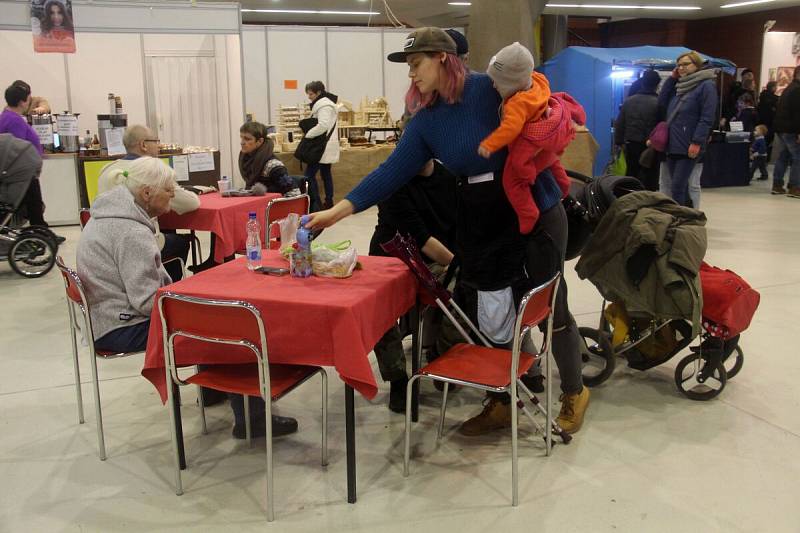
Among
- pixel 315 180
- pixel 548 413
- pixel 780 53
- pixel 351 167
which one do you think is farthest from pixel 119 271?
pixel 780 53

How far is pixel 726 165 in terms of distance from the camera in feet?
34.5

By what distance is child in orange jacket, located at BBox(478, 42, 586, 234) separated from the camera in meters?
2.48

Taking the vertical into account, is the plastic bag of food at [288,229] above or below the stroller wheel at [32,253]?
above

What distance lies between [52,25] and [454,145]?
6100 millimetres

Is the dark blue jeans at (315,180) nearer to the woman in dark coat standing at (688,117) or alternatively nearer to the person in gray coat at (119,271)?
the woman in dark coat standing at (688,117)

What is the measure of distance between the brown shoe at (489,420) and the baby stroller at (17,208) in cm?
388

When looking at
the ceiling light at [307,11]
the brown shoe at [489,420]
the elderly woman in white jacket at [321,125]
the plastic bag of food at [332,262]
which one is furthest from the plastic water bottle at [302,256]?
the ceiling light at [307,11]

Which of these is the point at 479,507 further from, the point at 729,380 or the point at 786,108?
the point at 786,108

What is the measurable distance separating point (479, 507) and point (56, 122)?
6.57 m

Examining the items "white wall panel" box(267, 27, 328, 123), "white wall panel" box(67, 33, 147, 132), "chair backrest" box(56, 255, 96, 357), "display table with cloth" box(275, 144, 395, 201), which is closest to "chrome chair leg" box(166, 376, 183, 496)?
"chair backrest" box(56, 255, 96, 357)

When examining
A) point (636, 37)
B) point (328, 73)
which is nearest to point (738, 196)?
point (328, 73)

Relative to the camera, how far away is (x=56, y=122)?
745cm

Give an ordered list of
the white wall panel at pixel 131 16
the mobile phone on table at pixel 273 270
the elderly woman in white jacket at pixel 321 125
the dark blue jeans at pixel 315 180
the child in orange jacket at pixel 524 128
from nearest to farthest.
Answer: the child in orange jacket at pixel 524 128 < the mobile phone on table at pixel 273 270 < the white wall panel at pixel 131 16 < the elderly woman in white jacket at pixel 321 125 < the dark blue jeans at pixel 315 180

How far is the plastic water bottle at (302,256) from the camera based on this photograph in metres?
2.64
